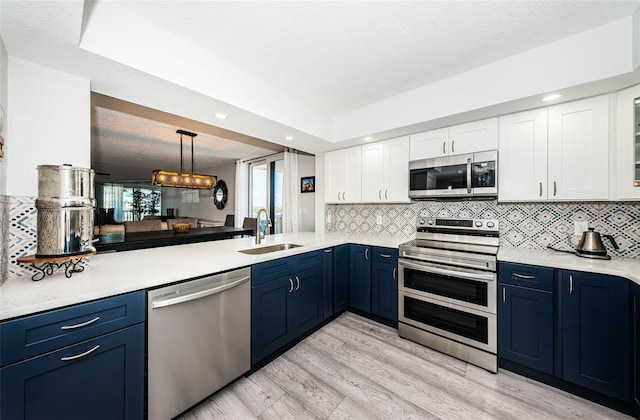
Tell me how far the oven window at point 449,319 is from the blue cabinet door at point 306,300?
34.7 inches

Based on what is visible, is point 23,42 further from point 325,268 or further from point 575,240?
point 575,240

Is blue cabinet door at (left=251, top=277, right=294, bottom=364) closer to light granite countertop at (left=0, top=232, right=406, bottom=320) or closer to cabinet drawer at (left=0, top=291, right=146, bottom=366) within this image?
light granite countertop at (left=0, top=232, right=406, bottom=320)

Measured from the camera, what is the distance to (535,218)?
2232 mm

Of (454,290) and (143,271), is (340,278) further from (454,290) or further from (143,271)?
(143,271)

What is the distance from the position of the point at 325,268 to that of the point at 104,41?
238 centimetres

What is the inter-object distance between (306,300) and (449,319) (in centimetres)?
130

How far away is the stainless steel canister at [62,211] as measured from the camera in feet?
4.12

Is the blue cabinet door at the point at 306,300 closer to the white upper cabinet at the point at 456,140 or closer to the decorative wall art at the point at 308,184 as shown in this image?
the white upper cabinet at the point at 456,140

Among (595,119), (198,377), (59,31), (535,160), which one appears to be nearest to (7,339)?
(198,377)

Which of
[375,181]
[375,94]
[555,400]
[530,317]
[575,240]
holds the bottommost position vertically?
[555,400]

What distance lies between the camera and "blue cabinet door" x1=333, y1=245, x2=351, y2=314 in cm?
271

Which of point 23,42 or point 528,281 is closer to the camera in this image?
point 23,42

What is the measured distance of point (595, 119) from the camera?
1.80 m

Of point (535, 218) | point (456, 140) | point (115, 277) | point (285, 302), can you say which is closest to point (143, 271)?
point (115, 277)
